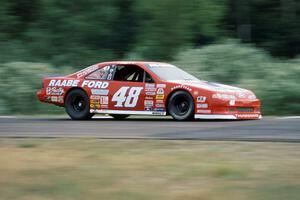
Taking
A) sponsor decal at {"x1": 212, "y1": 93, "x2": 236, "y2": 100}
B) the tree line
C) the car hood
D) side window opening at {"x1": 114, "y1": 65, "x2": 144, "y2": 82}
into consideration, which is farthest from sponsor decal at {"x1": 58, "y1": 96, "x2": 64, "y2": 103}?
the tree line

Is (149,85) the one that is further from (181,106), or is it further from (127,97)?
(181,106)

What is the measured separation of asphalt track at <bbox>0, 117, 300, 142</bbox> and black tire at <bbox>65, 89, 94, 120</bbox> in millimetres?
1558

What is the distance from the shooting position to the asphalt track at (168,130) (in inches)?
403

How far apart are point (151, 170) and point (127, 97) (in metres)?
7.40

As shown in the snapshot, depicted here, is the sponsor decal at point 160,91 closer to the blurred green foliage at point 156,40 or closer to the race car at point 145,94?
the race car at point 145,94

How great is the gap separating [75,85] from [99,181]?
27.9ft

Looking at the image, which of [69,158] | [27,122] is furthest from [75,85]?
[69,158]

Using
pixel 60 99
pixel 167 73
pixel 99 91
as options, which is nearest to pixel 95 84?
pixel 99 91

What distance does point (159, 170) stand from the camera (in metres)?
7.27

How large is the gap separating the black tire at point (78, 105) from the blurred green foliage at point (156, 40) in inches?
163

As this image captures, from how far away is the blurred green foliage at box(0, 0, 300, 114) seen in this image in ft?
64.4

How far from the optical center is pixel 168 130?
452 inches

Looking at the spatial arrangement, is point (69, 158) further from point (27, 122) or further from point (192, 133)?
point (27, 122)

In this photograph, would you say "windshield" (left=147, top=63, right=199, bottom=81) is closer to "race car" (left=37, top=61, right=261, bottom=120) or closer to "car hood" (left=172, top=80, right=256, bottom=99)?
"race car" (left=37, top=61, right=261, bottom=120)
